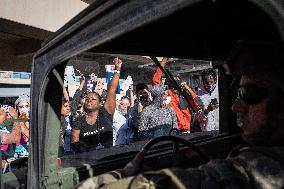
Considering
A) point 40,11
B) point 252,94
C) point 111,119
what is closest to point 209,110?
point 111,119

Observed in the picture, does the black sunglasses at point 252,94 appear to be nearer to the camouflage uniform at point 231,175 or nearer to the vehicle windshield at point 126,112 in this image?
the camouflage uniform at point 231,175

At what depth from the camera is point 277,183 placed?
1213 mm

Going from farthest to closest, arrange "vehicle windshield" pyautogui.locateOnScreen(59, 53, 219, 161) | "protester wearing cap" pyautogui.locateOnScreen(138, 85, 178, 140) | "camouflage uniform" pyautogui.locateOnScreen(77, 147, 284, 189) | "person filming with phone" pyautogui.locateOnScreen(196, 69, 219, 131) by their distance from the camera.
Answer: "person filming with phone" pyautogui.locateOnScreen(196, 69, 219, 131)
"protester wearing cap" pyautogui.locateOnScreen(138, 85, 178, 140)
"vehicle windshield" pyautogui.locateOnScreen(59, 53, 219, 161)
"camouflage uniform" pyautogui.locateOnScreen(77, 147, 284, 189)

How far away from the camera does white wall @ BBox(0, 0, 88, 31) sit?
6.38 meters

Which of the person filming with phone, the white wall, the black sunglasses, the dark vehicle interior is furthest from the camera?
the white wall

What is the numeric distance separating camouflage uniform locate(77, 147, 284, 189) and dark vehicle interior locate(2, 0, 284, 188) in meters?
A: 0.45

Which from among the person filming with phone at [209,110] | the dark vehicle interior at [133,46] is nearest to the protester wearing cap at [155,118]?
the person filming with phone at [209,110]

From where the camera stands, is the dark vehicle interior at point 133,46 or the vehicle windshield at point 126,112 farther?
the vehicle windshield at point 126,112

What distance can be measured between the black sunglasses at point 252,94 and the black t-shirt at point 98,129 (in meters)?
3.52

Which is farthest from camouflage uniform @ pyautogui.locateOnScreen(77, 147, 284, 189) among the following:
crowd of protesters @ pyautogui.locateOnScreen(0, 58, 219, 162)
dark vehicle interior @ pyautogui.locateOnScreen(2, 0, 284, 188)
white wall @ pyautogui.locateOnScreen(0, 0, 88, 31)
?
white wall @ pyautogui.locateOnScreen(0, 0, 88, 31)

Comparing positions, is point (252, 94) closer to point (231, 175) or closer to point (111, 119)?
point (231, 175)

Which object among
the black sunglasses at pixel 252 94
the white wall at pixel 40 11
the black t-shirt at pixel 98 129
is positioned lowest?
the black t-shirt at pixel 98 129

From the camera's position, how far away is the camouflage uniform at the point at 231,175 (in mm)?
1238

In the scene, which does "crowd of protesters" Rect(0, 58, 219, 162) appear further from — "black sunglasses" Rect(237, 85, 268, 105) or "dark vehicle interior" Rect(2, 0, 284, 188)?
→ "black sunglasses" Rect(237, 85, 268, 105)
